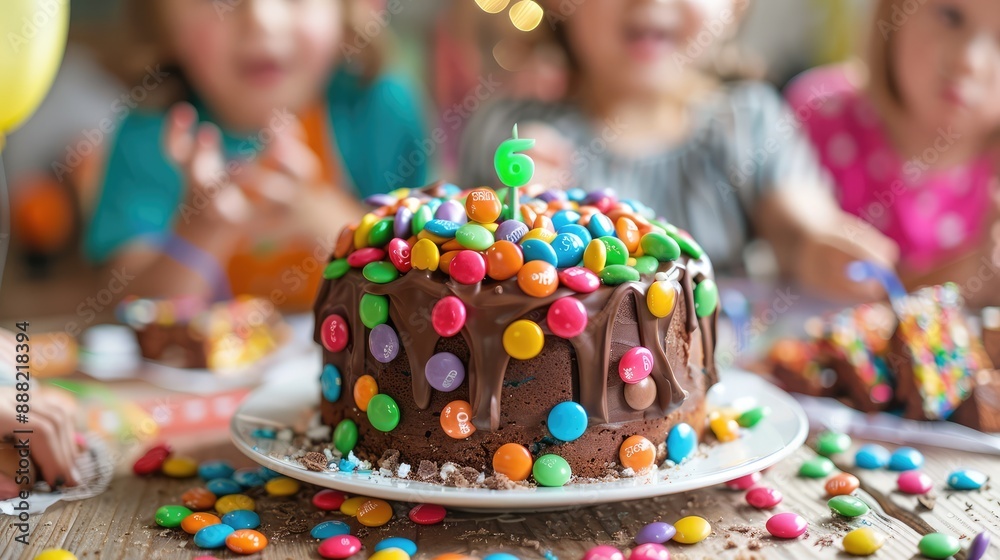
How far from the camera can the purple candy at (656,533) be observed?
3.86 feet

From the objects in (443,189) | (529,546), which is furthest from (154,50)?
(529,546)

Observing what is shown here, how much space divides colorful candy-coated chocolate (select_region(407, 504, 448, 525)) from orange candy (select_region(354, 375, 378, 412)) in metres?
0.18

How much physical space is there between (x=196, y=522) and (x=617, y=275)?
2.32 feet

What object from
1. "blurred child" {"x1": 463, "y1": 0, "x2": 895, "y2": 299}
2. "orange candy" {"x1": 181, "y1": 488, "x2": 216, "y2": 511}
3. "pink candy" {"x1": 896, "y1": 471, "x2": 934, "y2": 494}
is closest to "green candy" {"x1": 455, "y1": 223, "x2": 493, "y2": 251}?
"orange candy" {"x1": 181, "y1": 488, "x2": 216, "y2": 511}

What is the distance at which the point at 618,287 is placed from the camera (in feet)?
4.07

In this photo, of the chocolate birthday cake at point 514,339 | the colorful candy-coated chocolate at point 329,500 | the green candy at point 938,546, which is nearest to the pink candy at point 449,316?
the chocolate birthday cake at point 514,339

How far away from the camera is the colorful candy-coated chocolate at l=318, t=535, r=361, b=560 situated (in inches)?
45.0

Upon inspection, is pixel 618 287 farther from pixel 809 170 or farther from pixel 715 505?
pixel 809 170

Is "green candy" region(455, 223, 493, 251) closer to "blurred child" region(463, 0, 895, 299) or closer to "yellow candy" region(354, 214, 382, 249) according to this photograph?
"yellow candy" region(354, 214, 382, 249)

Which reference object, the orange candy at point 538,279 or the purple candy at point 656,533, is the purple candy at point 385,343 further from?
the purple candy at point 656,533

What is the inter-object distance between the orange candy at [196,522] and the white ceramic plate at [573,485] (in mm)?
106

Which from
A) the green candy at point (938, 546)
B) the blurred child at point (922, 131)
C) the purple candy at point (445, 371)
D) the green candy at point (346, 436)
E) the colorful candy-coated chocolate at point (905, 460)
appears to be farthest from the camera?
the blurred child at point (922, 131)

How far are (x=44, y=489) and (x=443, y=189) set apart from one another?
825mm

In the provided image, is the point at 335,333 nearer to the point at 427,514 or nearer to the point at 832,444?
the point at 427,514
